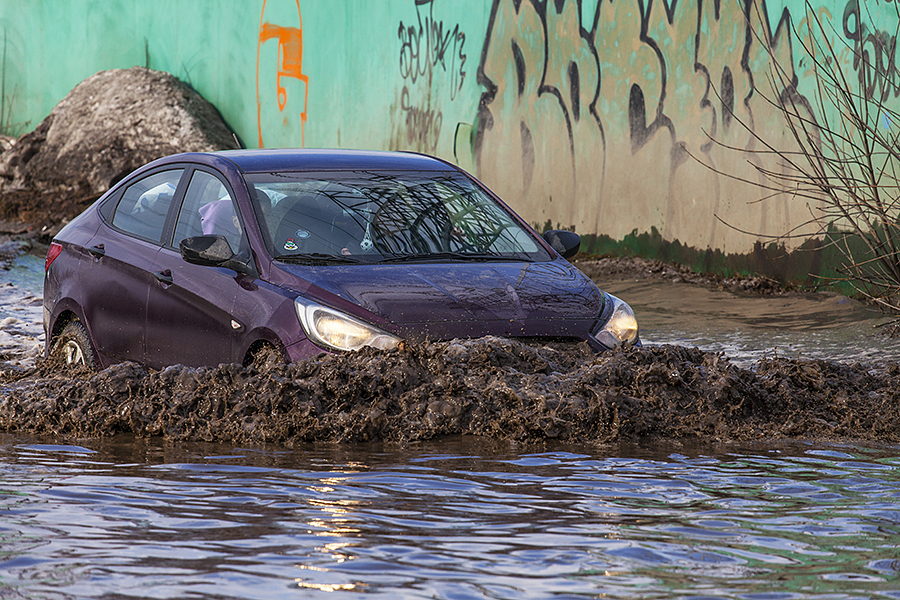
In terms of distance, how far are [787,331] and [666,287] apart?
7.57 ft

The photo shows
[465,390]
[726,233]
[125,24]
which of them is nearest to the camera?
[465,390]

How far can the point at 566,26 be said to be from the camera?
44.4 ft

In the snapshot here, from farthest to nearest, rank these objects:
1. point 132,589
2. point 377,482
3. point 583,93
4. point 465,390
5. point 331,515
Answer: point 583,93 → point 465,390 → point 377,482 → point 331,515 → point 132,589

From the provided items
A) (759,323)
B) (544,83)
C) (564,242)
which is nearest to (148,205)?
(564,242)

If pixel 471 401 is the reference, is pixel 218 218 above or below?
above

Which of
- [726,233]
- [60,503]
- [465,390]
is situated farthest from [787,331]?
[60,503]

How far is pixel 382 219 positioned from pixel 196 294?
3.50 ft

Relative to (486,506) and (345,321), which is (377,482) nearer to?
(486,506)

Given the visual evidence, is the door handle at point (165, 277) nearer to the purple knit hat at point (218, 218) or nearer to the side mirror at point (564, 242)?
the purple knit hat at point (218, 218)

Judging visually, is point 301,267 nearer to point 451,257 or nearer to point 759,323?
point 451,257

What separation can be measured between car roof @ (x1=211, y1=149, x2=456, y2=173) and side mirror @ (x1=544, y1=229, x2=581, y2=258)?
761 mm

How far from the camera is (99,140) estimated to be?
1738 cm

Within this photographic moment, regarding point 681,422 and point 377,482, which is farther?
point 681,422

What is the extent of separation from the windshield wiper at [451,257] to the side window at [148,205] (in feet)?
4.73
